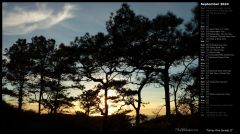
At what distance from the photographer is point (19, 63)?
35000 millimetres

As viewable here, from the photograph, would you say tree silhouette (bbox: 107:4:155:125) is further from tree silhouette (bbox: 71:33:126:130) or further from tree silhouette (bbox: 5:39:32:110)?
tree silhouette (bbox: 5:39:32:110)

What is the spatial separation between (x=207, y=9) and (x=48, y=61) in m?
27.4

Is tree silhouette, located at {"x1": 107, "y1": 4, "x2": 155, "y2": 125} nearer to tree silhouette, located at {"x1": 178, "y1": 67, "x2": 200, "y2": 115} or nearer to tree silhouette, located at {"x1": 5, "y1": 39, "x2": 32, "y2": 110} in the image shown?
Result: tree silhouette, located at {"x1": 178, "y1": 67, "x2": 200, "y2": 115}

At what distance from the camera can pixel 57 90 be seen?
116ft

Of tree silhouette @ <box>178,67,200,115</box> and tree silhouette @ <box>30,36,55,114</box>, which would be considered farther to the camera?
tree silhouette @ <box>30,36,55,114</box>

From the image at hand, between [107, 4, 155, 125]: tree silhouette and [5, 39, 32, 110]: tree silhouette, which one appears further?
[5, 39, 32, 110]: tree silhouette

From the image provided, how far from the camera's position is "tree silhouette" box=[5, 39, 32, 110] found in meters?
34.7

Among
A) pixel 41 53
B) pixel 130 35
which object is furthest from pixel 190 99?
pixel 41 53

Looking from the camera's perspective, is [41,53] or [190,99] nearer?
[190,99]

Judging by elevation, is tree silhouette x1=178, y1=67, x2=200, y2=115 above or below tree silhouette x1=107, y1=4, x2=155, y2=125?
below

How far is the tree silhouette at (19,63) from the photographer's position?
1367 inches

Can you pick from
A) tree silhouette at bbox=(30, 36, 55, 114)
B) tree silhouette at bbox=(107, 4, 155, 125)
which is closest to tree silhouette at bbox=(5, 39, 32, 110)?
tree silhouette at bbox=(30, 36, 55, 114)

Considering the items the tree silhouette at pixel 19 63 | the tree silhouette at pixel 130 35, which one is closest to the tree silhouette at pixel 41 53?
the tree silhouette at pixel 19 63

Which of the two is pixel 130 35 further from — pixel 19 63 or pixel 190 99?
pixel 19 63
